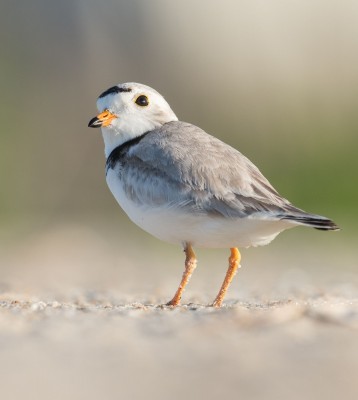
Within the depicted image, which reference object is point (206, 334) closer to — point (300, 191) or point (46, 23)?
point (300, 191)

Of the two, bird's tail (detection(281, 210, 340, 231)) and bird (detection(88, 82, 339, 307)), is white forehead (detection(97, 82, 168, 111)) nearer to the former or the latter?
bird (detection(88, 82, 339, 307))

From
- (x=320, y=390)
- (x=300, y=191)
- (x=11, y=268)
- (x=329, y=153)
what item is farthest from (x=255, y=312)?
(x=329, y=153)

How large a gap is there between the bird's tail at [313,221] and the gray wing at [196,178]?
0.12 m

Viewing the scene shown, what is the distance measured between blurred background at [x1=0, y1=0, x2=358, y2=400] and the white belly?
108 centimetres

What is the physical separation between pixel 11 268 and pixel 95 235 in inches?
136

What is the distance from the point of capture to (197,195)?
18.9 ft

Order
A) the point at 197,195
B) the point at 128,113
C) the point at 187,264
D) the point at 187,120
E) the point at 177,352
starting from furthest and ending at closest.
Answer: the point at 187,120 < the point at 128,113 < the point at 187,264 < the point at 197,195 < the point at 177,352

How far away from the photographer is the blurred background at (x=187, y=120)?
3.69 metres

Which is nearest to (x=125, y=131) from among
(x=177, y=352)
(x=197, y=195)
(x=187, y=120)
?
(x=197, y=195)

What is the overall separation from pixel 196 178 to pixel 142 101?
3.79 ft

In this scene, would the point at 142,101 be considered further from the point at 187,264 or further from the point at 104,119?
the point at 187,264

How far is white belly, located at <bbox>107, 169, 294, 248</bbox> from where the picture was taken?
5.71m

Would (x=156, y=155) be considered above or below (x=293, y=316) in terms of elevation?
above

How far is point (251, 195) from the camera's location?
19.0ft
